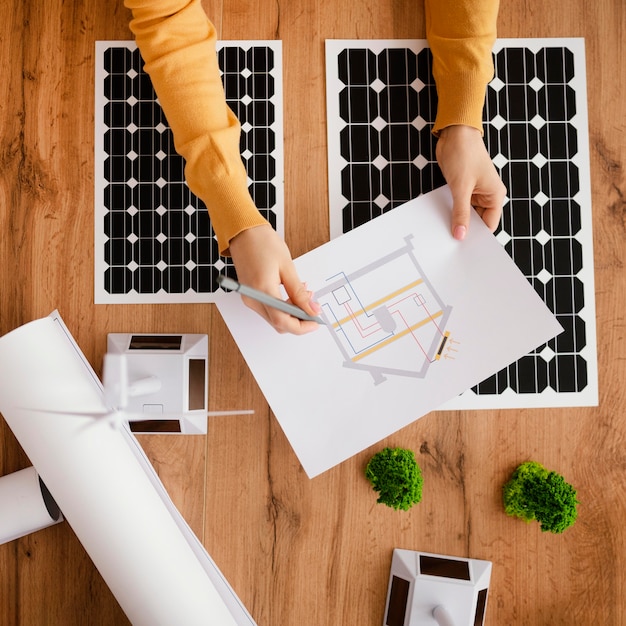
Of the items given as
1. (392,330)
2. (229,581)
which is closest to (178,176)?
(392,330)

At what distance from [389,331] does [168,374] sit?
259mm

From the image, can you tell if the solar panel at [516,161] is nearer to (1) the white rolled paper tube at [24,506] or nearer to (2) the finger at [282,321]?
(2) the finger at [282,321]

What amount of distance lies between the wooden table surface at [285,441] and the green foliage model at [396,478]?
0.02 metres

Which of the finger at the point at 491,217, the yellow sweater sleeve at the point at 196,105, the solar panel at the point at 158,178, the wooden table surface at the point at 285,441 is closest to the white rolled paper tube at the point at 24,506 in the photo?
the wooden table surface at the point at 285,441

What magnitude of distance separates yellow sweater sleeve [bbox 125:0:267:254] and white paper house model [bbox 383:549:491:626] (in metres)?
0.43

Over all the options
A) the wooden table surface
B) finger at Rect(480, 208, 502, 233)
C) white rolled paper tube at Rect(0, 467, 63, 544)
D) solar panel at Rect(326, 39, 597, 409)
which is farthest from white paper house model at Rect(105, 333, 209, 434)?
finger at Rect(480, 208, 502, 233)

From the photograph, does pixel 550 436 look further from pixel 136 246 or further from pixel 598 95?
pixel 136 246

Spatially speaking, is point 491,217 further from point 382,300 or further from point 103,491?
point 103,491

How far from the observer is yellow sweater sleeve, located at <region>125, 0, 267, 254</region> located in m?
0.59

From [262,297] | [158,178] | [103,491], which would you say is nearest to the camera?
[262,297]

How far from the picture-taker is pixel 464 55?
63 cm

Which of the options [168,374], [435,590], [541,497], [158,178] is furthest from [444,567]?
[158,178]

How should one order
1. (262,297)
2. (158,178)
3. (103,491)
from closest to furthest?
(262,297), (103,491), (158,178)

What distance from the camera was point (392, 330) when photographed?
0.63 metres
